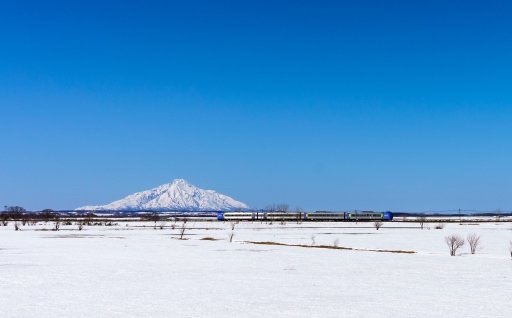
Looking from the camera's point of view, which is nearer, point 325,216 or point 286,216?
point 325,216

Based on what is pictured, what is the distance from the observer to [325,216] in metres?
141

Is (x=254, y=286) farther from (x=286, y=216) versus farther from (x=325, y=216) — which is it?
(x=286, y=216)

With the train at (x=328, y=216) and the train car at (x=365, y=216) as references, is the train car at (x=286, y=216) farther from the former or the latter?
Answer: the train car at (x=365, y=216)

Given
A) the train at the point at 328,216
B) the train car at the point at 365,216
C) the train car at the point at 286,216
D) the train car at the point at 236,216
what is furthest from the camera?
the train car at the point at 236,216

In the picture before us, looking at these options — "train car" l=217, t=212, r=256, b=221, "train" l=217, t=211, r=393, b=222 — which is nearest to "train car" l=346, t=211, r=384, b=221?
"train" l=217, t=211, r=393, b=222

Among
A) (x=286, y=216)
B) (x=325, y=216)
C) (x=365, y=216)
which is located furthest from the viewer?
(x=286, y=216)

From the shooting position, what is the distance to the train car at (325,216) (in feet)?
455

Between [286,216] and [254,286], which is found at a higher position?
[286,216]

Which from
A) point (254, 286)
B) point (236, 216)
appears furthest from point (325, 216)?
point (254, 286)

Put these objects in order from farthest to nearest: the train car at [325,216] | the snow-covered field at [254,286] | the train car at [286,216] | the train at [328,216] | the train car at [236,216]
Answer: the train car at [236,216] → the train car at [325,216] → the train car at [286,216] → the train at [328,216] → the snow-covered field at [254,286]

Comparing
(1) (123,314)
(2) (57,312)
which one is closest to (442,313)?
(1) (123,314)

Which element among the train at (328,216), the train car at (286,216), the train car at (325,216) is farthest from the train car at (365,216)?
the train car at (286,216)

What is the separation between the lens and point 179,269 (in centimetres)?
2544

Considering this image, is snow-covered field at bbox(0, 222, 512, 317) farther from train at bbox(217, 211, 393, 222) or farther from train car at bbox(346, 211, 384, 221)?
train at bbox(217, 211, 393, 222)
